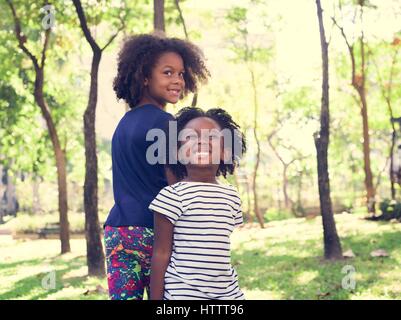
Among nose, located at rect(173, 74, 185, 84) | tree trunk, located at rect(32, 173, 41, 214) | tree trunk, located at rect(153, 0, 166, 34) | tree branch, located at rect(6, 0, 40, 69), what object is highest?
tree branch, located at rect(6, 0, 40, 69)

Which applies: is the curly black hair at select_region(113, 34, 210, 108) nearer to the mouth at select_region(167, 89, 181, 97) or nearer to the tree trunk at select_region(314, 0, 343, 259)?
the mouth at select_region(167, 89, 181, 97)

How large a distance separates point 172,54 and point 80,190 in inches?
1019

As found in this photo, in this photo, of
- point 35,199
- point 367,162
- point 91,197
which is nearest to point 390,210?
point 367,162

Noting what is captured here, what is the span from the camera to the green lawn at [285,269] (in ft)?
24.5

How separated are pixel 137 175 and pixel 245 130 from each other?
13.4 ft

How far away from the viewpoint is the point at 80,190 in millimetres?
28375

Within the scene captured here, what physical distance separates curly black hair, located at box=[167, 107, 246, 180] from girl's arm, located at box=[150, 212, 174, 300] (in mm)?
314

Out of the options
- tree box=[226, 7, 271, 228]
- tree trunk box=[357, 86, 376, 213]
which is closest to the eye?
tree trunk box=[357, 86, 376, 213]

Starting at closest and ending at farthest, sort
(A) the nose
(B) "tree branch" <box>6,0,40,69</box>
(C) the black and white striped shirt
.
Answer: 1. (C) the black and white striped shirt
2. (A) the nose
3. (B) "tree branch" <box>6,0,40,69</box>

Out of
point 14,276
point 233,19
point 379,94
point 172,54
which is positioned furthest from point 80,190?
point 172,54

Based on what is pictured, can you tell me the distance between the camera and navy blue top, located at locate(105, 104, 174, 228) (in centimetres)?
290

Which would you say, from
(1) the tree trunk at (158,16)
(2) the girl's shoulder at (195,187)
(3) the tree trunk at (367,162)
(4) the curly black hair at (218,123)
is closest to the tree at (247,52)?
(3) the tree trunk at (367,162)

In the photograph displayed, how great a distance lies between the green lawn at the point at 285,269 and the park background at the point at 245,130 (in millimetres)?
35
